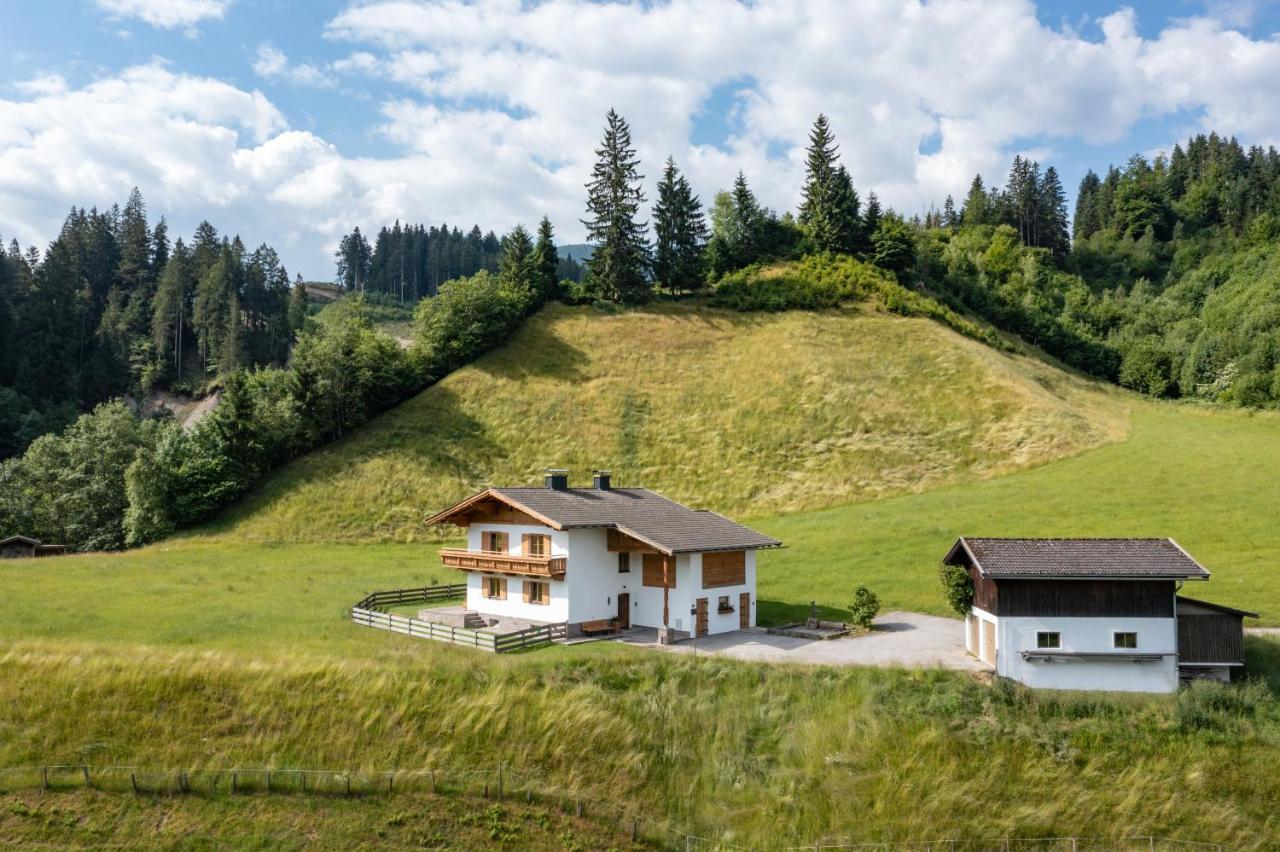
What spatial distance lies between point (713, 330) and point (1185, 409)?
41952 millimetres

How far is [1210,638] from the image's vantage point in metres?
27.4

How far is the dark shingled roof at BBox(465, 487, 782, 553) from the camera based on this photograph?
34.2m

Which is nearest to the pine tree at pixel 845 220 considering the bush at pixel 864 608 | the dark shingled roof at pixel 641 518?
the dark shingled roof at pixel 641 518

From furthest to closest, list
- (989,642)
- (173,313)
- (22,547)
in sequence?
(173,313)
(22,547)
(989,642)

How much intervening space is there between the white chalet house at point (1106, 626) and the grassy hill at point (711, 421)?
30355 mm

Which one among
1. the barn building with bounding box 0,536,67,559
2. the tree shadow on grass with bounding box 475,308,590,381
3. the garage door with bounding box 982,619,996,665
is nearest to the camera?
the garage door with bounding box 982,619,996,665

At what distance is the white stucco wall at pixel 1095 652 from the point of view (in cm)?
2711

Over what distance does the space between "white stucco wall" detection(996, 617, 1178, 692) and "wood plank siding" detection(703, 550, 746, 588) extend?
1140 cm

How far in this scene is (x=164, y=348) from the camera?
98.0m

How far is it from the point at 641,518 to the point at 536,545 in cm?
462

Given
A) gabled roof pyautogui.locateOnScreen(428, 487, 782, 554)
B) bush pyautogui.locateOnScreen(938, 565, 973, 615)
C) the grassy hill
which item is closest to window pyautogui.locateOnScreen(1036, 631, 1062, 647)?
bush pyautogui.locateOnScreen(938, 565, 973, 615)

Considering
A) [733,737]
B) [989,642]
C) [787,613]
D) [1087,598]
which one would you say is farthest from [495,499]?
[1087,598]

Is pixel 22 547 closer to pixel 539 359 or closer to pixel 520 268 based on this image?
pixel 539 359

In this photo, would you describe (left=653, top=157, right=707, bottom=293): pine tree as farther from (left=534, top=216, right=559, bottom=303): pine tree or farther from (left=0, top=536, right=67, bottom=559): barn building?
(left=0, top=536, right=67, bottom=559): barn building
